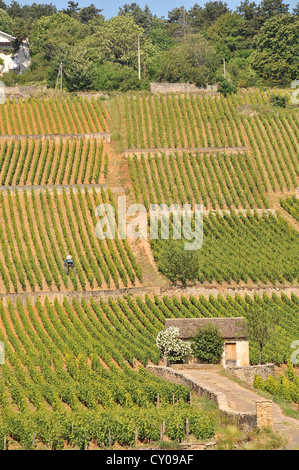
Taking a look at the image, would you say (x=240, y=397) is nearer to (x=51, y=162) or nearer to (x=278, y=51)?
(x=51, y=162)

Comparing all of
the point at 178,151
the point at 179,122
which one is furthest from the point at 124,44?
the point at 178,151

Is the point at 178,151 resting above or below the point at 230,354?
above

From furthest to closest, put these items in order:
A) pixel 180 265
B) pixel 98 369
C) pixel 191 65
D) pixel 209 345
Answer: pixel 191 65
pixel 180 265
pixel 209 345
pixel 98 369

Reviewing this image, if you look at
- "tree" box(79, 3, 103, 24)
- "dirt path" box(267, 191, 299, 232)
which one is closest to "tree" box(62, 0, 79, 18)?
A: "tree" box(79, 3, 103, 24)

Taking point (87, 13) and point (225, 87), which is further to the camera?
point (87, 13)

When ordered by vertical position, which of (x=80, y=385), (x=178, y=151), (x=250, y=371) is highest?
(x=178, y=151)

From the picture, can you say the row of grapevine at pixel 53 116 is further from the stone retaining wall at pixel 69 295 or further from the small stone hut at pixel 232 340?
the small stone hut at pixel 232 340

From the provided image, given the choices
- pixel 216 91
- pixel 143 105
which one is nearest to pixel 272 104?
pixel 216 91
